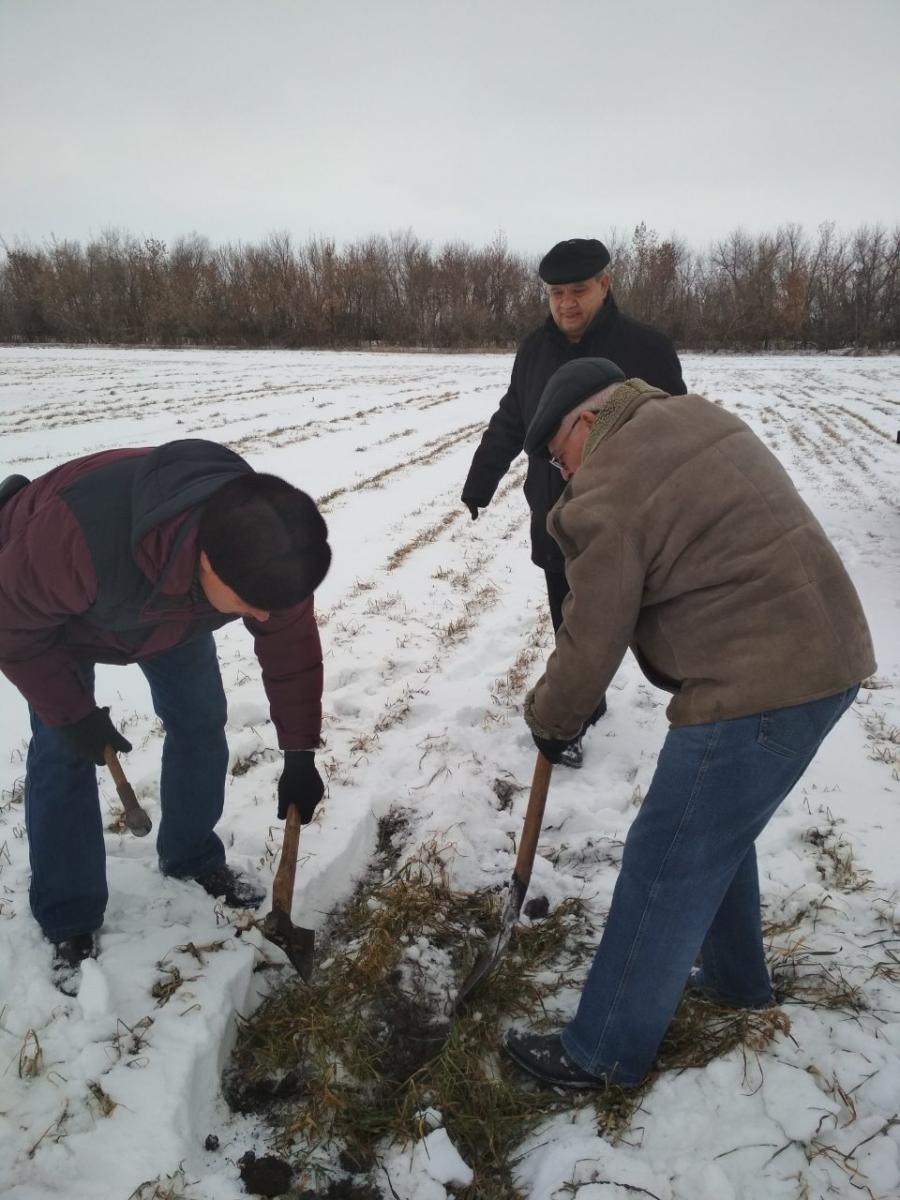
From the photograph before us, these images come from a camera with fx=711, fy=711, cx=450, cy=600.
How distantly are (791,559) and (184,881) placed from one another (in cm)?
231

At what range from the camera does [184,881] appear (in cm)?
260

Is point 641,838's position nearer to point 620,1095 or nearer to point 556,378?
point 620,1095

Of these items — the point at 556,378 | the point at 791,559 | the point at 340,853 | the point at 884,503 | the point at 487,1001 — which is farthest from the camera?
the point at 884,503

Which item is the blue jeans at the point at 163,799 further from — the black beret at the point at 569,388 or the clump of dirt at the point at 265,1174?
the black beret at the point at 569,388

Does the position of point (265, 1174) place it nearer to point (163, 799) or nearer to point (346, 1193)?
point (346, 1193)

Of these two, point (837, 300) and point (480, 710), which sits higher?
point (837, 300)

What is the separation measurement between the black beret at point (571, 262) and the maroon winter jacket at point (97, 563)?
1641 millimetres

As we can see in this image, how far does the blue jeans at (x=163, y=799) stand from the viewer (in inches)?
84.8

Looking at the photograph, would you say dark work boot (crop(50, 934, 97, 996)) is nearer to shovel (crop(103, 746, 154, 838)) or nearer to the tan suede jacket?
shovel (crop(103, 746, 154, 838))

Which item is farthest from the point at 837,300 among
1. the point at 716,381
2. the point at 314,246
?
the point at 314,246

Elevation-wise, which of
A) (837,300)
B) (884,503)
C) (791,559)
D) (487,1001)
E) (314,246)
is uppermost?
(314,246)

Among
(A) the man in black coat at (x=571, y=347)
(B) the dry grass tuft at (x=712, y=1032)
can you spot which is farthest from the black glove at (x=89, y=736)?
(B) the dry grass tuft at (x=712, y=1032)

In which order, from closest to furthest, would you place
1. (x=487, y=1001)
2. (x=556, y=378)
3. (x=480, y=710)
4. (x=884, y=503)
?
(x=556, y=378) → (x=487, y=1001) → (x=480, y=710) → (x=884, y=503)

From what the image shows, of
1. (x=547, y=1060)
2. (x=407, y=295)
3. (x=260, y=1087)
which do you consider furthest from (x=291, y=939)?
(x=407, y=295)
